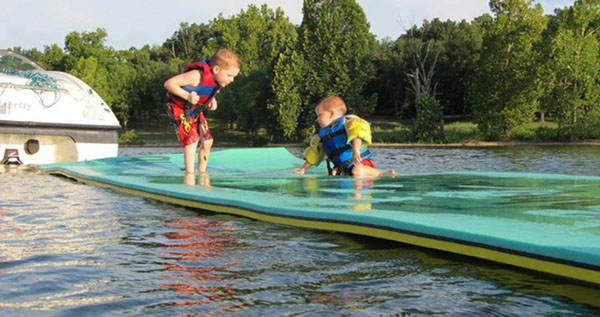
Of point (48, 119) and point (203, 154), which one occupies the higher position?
point (48, 119)

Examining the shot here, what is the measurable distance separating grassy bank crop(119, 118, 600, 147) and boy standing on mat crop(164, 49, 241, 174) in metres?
29.3

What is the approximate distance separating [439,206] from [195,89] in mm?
3799

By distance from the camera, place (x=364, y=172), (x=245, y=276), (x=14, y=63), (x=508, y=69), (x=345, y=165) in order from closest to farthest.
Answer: (x=245, y=276) → (x=364, y=172) → (x=345, y=165) → (x=14, y=63) → (x=508, y=69)

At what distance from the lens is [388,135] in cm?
3859

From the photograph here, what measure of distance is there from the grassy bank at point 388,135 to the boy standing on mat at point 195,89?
2935cm

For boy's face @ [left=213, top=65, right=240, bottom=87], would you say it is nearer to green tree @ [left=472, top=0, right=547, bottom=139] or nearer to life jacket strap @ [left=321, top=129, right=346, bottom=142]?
life jacket strap @ [left=321, top=129, right=346, bottom=142]

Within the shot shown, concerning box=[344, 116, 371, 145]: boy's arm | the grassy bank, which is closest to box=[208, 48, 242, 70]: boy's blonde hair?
box=[344, 116, 371, 145]: boy's arm

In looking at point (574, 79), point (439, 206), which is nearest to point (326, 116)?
point (439, 206)

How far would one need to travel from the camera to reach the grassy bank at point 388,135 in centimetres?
3556

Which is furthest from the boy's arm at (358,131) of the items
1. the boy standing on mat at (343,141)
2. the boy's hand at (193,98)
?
the boy's hand at (193,98)

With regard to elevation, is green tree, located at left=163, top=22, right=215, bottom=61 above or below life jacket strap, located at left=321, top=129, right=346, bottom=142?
above

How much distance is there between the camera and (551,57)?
36031 mm

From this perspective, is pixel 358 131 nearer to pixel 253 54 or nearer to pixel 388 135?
pixel 388 135

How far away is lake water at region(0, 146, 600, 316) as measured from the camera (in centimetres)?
250
